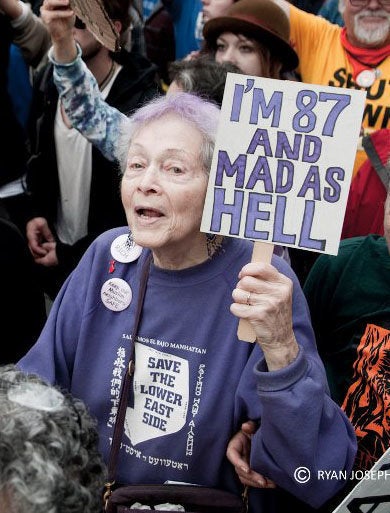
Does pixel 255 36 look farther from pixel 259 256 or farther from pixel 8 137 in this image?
pixel 259 256

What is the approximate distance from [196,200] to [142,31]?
9.07 feet

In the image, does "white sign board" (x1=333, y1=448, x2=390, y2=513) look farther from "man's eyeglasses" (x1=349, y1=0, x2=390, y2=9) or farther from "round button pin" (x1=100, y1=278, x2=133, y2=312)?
"man's eyeglasses" (x1=349, y1=0, x2=390, y2=9)

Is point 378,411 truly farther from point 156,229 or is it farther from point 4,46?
point 4,46

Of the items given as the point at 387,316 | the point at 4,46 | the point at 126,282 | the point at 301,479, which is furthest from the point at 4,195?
the point at 301,479

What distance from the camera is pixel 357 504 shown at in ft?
4.75

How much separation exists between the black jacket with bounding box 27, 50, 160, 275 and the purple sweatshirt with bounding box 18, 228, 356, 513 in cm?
112

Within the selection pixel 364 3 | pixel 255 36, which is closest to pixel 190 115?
pixel 255 36

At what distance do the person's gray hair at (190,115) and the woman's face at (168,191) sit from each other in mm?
14

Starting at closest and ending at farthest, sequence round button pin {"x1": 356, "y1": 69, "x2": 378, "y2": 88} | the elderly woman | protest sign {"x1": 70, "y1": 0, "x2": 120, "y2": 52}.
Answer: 1. the elderly woman
2. protest sign {"x1": 70, "y1": 0, "x2": 120, "y2": 52}
3. round button pin {"x1": 356, "y1": 69, "x2": 378, "y2": 88}

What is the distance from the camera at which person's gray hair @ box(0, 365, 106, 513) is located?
1.25m

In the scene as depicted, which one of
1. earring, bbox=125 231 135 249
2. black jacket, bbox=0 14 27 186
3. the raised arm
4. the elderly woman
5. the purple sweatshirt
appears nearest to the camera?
the purple sweatshirt

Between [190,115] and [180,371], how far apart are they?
65cm

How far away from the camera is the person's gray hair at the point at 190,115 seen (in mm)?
1891

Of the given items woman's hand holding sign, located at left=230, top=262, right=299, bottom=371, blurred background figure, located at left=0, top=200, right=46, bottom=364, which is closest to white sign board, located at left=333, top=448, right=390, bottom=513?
woman's hand holding sign, located at left=230, top=262, right=299, bottom=371
